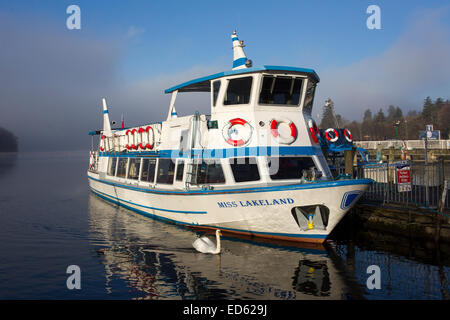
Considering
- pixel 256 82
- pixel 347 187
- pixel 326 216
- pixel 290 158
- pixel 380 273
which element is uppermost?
pixel 256 82

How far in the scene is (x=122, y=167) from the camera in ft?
63.9

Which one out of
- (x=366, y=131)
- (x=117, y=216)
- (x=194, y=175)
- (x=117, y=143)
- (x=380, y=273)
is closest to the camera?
(x=380, y=273)

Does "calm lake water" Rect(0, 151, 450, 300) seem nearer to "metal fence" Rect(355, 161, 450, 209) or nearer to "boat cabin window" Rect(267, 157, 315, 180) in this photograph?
"metal fence" Rect(355, 161, 450, 209)

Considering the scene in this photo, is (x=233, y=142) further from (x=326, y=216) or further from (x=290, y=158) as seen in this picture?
(x=326, y=216)

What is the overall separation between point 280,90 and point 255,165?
113 inches

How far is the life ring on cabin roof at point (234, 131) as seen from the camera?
11.6 m

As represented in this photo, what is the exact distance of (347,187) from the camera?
376 inches

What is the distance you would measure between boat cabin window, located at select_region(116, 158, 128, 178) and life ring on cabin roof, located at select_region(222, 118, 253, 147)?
29.6ft

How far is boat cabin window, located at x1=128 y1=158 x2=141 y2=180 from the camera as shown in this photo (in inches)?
680

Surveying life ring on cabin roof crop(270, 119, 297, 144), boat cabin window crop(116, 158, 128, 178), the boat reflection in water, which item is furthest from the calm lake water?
boat cabin window crop(116, 158, 128, 178)

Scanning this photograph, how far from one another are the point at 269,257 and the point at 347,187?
299 cm

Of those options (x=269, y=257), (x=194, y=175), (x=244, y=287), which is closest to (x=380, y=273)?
(x=269, y=257)

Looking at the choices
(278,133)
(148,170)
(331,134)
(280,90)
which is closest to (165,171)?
(148,170)

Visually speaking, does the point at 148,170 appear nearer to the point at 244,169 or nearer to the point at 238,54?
the point at 244,169
